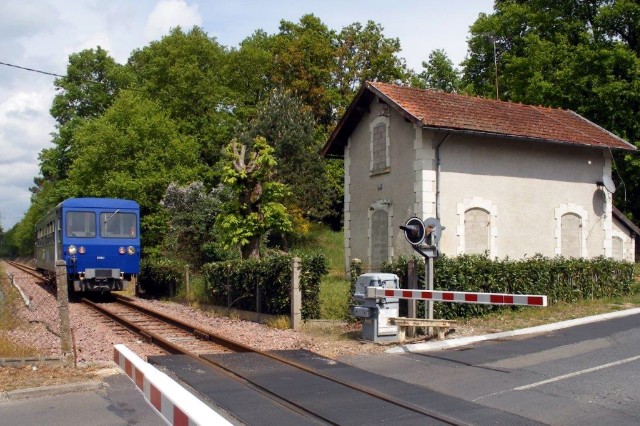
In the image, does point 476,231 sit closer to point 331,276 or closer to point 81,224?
point 331,276

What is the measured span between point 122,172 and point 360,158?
62.2ft

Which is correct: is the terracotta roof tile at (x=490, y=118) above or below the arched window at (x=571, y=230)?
above

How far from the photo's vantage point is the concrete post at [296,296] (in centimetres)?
1411

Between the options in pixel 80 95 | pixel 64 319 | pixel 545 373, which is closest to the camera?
pixel 545 373

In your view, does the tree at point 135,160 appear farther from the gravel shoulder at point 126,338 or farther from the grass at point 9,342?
the gravel shoulder at point 126,338

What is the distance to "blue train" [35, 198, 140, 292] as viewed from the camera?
71.8ft

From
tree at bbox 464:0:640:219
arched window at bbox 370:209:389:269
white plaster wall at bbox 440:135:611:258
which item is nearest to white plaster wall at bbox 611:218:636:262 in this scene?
tree at bbox 464:0:640:219

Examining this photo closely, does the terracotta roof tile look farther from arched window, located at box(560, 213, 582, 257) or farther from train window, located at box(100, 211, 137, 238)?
train window, located at box(100, 211, 137, 238)

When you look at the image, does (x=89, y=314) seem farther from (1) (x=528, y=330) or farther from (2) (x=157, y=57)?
(2) (x=157, y=57)

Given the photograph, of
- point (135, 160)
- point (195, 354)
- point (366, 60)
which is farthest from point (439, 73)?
point (195, 354)

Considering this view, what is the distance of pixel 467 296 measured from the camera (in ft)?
35.0

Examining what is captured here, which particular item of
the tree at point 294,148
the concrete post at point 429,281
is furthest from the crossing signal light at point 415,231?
the tree at point 294,148

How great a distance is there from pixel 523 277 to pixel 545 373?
22.5 ft

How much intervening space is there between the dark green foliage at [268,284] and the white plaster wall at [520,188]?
560 cm
